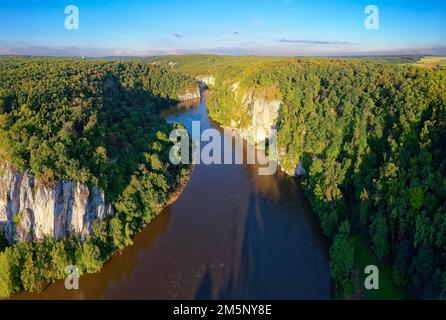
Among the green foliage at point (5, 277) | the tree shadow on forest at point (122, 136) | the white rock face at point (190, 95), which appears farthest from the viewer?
the white rock face at point (190, 95)

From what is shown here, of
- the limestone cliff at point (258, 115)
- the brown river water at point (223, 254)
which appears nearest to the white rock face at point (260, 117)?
the limestone cliff at point (258, 115)

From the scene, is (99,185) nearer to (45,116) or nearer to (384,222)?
(45,116)

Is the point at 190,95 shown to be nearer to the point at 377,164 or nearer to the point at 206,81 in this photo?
the point at 206,81

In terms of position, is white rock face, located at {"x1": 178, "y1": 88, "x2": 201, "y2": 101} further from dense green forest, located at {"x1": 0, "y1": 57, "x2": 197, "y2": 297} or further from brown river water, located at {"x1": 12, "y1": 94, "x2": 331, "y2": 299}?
brown river water, located at {"x1": 12, "y1": 94, "x2": 331, "y2": 299}

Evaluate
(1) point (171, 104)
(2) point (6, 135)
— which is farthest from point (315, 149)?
(1) point (171, 104)

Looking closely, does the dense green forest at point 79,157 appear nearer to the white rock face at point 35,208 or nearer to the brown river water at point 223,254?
the white rock face at point 35,208

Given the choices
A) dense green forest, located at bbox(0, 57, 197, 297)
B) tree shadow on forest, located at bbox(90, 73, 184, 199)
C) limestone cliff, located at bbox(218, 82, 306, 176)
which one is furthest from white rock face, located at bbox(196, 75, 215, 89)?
dense green forest, located at bbox(0, 57, 197, 297)
